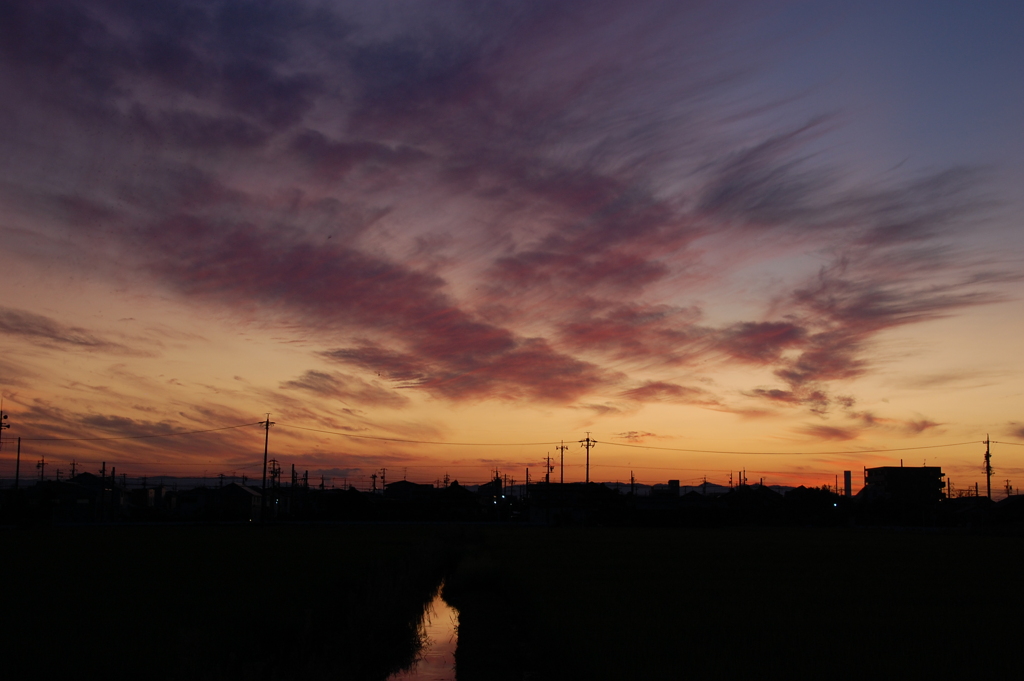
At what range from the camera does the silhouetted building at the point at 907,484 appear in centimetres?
12905

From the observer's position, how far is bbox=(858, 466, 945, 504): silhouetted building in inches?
5081

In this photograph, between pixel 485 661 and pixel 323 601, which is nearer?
pixel 485 661

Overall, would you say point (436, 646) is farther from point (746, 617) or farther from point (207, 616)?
point (746, 617)

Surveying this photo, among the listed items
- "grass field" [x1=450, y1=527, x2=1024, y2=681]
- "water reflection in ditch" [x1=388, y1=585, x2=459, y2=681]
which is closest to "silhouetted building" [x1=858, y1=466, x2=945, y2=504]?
"grass field" [x1=450, y1=527, x2=1024, y2=681]

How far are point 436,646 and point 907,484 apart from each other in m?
136

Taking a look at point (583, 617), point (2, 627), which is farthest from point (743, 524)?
point (2, 627)

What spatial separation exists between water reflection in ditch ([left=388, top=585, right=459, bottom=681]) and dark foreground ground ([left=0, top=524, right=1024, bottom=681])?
414mm

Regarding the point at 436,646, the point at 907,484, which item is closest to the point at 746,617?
the point at 436,646

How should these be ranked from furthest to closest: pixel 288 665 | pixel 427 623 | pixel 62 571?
pixel 62 571 → pixel 427 623 → pixel 288 665

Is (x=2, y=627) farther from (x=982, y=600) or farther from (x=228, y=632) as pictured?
(x=982, y=600)

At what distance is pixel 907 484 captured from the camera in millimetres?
135250

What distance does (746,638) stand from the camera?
53.2ft

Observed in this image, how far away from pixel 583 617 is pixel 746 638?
4.08 metres

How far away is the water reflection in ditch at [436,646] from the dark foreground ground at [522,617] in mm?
414
